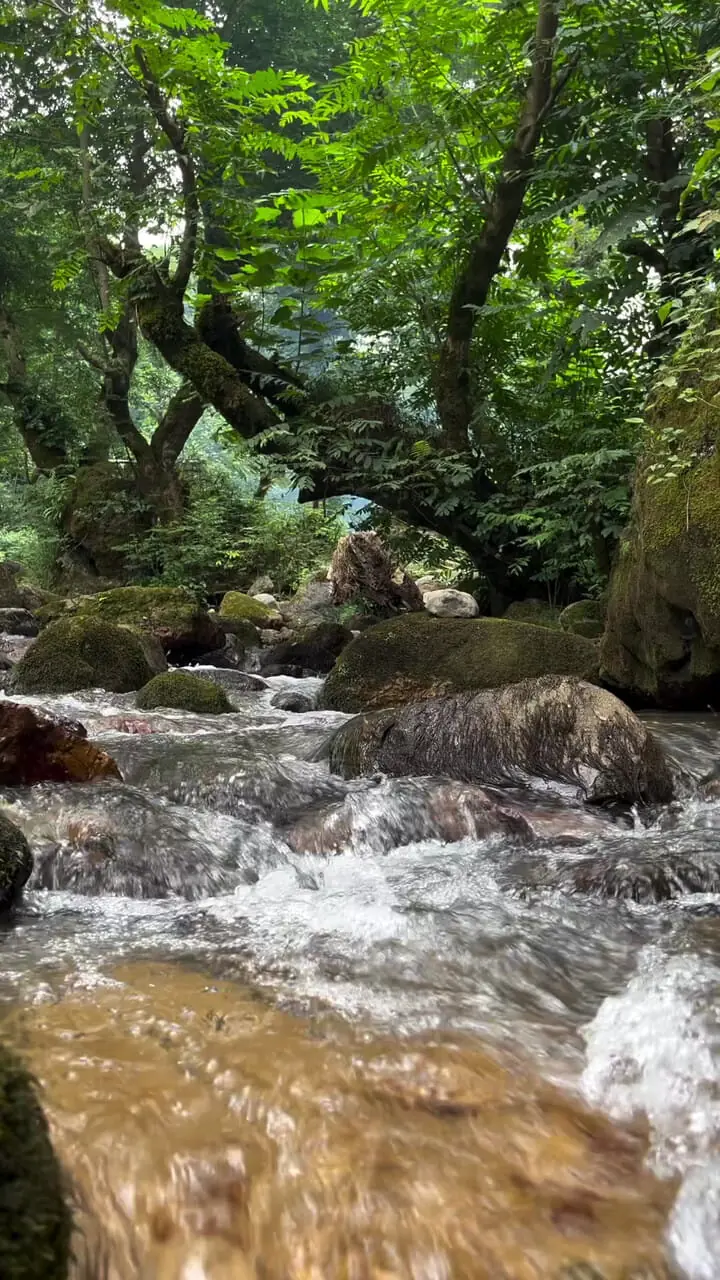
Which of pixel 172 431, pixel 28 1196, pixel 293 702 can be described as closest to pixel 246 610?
pixel 172 431

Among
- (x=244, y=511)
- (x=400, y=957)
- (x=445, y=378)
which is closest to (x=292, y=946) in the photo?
(x=400, y=957)

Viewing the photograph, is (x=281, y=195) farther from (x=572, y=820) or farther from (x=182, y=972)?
(x=182, y=972)

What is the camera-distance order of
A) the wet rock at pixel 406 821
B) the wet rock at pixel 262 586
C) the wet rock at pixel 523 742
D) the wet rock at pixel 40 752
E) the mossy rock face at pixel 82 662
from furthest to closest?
the wet rock at pixel 262 586
the mossy rock face at pixel 82 662
the wet rock at pixel 523 742
the wet rock at pixel 40 752
the wet rock at pixel 406 821

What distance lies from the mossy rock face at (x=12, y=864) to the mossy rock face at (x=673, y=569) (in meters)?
4.42

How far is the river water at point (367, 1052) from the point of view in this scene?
1.46m

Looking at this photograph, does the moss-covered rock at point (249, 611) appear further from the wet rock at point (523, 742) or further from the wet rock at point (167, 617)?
the wet rock at point (523, 742)

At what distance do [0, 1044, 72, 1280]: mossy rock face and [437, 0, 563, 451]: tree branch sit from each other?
375 inches

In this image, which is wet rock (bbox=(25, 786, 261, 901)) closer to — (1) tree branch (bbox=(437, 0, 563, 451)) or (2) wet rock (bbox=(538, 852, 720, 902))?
(2) wet rock (bbox=(538, 852, 720, 902))

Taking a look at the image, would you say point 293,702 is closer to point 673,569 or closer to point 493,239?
point 673,569

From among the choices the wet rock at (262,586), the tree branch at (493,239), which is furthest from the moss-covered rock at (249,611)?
the tree branch at (493,239)

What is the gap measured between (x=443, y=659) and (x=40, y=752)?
410cm

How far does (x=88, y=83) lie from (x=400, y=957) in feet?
34.8

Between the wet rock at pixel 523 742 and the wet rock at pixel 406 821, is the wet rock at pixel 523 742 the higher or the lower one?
the higher one

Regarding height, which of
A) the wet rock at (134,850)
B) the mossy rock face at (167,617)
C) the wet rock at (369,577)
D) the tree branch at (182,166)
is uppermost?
the tree branch at (182,166)
